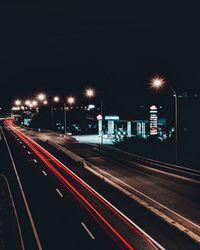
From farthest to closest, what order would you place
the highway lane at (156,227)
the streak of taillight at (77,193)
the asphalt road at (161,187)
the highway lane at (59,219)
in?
1. the asphalt road at (161,187)
2. the streak of taillight at (77,193)
3. the highway lane at (59,219)
4. the highway lane at (156,227)

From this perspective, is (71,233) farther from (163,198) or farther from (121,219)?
(163,198)

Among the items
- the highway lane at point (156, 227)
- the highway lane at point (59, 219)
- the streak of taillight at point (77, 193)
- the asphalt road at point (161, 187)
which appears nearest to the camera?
the highway lane at point (156, 227)

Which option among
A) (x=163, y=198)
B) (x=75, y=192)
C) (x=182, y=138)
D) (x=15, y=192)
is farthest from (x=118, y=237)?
(x=182, y=138)

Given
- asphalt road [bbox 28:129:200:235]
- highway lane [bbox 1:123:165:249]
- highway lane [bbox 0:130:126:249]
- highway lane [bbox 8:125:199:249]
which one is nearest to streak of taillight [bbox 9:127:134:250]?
highway lane [bbox 1:123:165:249]

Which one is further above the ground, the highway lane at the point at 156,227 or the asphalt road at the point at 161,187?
the asphalt road at the point at 161,187

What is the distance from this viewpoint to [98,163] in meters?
42.5

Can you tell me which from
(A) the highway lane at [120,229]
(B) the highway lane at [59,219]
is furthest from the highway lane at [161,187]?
(B) the highway lane at [59,219]

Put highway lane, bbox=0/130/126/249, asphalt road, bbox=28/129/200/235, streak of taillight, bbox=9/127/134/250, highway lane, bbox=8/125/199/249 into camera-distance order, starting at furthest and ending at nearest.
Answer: asphalt road, bbox=28/129/200/235 → streak of taillight, bbox=9/127/134/250 → highway lane, bbox=0/130/126/249 → highway lane, bbox=8/125/199/249

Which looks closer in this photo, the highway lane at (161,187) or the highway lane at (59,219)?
the highway lane at (59,219)

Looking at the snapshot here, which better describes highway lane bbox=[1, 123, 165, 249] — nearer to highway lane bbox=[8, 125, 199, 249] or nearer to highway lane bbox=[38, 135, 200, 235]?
highway lane bbox=[8, 125, 199, 249]

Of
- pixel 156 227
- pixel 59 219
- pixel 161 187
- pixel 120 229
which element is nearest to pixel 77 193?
pixel 59 219

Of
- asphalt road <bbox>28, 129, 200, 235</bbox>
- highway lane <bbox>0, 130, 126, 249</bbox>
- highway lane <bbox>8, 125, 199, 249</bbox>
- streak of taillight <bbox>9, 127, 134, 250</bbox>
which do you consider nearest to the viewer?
highway lane <bbox>8, 125, 199, 249</bbox>

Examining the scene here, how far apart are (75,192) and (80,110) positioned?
383ft

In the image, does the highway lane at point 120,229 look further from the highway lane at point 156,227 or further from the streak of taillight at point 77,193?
the highway lane at point 156,227
